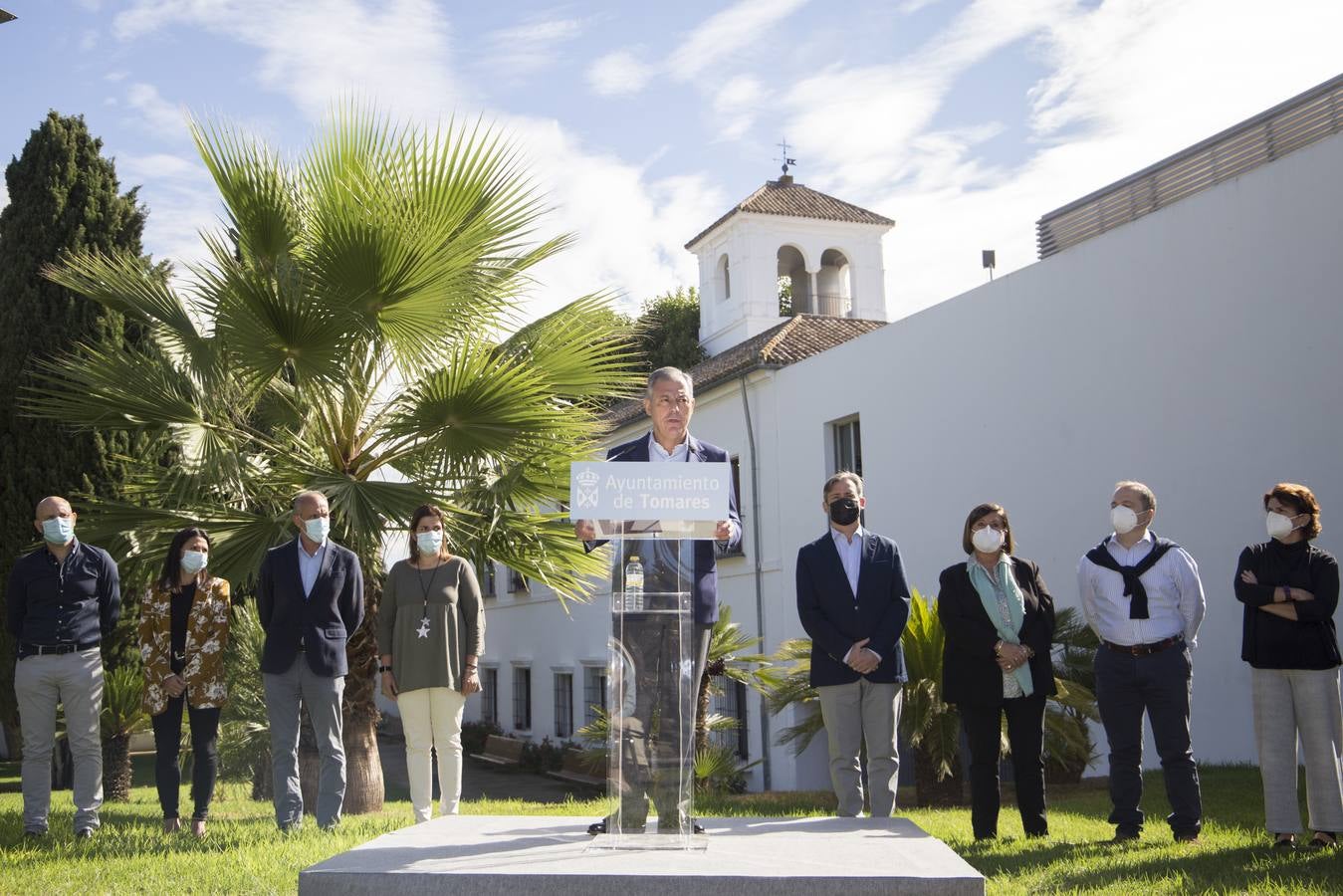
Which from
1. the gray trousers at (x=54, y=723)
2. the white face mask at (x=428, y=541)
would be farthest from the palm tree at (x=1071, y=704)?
the gray trousers at (x=54, y=723)

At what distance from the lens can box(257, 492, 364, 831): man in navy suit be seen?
6.99m

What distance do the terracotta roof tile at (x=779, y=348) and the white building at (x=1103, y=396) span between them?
8cm

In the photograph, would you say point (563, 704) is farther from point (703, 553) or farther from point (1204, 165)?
point (703, 553)

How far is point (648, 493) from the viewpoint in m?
4.70

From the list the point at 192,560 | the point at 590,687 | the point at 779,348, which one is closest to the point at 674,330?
the point at 590,687

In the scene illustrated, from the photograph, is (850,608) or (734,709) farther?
(734,709)

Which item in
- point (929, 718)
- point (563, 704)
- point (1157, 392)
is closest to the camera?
point (929, 718)

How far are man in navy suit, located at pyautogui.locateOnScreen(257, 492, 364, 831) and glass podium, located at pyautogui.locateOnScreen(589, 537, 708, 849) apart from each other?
2797 millimetres

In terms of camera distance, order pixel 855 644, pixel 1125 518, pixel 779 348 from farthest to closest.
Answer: pixel 779 348 < pixel 1125 518 < pixel 855 644

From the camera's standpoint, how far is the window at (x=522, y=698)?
30.2 m

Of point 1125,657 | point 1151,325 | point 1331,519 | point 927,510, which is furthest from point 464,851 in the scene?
point 927,510

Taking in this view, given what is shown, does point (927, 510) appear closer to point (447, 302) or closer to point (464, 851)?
point (447, 302)

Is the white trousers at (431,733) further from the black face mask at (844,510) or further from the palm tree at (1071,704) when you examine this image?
the palm tree at (1071,704)

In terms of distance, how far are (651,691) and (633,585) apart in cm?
41
